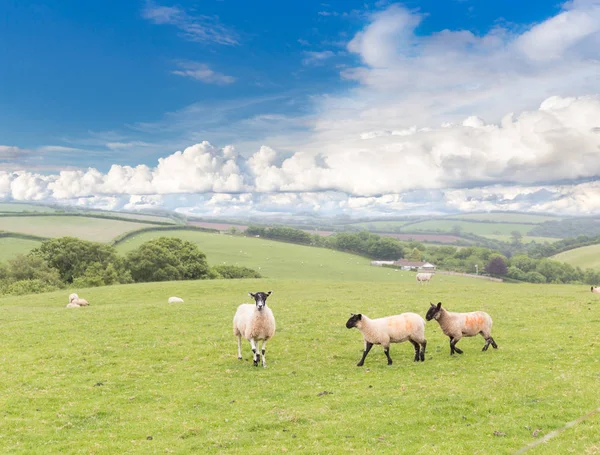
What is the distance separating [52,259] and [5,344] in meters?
61.4

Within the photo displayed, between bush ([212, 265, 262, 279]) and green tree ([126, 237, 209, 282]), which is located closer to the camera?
green tree ([126, 237, 209, 282])

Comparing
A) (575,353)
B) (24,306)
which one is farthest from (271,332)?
(24,306)

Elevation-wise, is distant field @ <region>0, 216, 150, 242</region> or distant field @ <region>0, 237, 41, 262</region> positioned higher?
distant field @ <region>0, 216, 150, 242</region>

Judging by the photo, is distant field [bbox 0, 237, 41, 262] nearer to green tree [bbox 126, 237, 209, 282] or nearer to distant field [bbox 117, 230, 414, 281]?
distant field [bbox 117, 230, 414, 281]

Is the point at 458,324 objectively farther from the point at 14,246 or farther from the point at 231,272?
the point at 14,246

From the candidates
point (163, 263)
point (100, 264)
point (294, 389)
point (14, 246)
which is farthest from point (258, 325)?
point (14, 246)

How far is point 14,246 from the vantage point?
116 metres

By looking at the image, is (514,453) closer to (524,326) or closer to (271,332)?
(271,332)

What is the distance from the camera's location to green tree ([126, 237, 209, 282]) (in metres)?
77.4

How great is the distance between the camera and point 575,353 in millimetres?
17688

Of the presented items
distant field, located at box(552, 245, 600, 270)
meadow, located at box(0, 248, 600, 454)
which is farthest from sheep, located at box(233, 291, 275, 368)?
distant field, located at box(552, 245, 600, 270)

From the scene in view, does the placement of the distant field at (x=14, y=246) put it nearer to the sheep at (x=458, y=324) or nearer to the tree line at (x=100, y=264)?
the tree line at (x=100, y=264)

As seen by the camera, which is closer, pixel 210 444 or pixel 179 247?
pixel 210 444

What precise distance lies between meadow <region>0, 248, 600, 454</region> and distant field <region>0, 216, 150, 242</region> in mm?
127892
